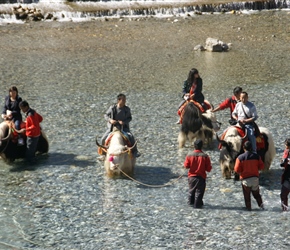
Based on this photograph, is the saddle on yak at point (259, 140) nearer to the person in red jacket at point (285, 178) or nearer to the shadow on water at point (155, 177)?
the shadow on water at point (155, 177)

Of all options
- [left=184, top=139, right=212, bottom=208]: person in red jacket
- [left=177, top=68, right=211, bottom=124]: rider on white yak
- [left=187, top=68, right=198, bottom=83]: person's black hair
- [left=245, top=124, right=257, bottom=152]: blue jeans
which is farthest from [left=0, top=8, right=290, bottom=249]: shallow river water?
[left=187, top=68, right=198, bottom=83]: person's black hair

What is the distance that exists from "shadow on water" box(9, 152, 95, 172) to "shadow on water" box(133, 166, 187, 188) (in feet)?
4.29

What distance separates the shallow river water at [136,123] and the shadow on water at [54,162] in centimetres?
2

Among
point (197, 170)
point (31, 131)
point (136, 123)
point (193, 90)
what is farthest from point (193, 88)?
point (197, 170)

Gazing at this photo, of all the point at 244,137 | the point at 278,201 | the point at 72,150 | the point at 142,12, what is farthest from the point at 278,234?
the point at 142,12

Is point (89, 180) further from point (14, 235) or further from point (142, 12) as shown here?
point (142, 12)

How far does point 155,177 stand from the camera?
1495 cm

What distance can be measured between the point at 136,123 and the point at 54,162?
3716 millimetres

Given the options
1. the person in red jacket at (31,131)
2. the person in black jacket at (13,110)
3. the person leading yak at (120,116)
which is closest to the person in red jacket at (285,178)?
the person leading yak at (120,116)

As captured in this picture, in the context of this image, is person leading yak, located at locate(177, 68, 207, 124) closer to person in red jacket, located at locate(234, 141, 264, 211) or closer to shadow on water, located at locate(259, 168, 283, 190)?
shadow on water, located at locate(259, 168, 283, 190)

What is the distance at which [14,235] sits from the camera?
1202 centimetres

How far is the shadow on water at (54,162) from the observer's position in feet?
51.1

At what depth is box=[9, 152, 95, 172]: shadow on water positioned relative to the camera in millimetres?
15578

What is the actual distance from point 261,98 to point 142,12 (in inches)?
672
